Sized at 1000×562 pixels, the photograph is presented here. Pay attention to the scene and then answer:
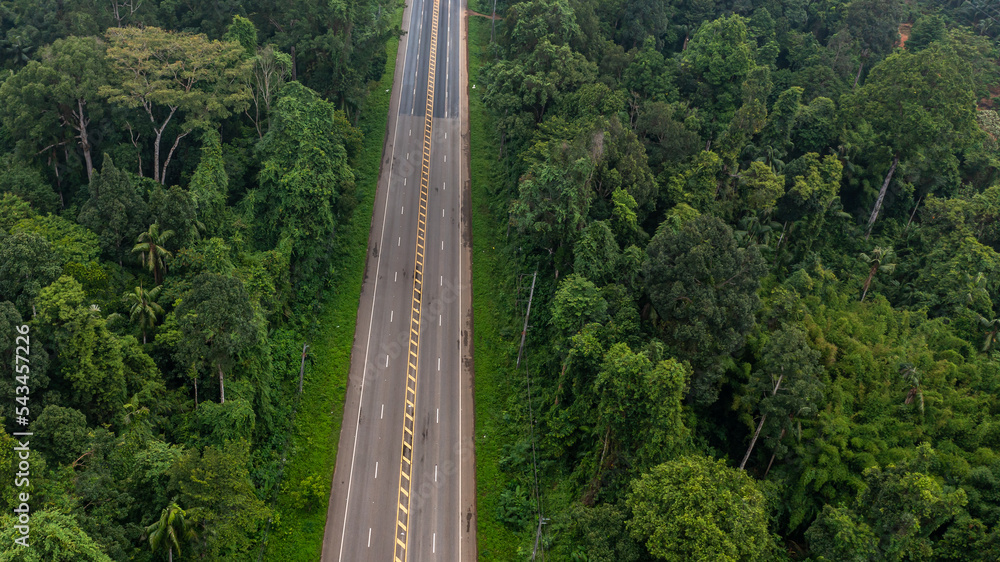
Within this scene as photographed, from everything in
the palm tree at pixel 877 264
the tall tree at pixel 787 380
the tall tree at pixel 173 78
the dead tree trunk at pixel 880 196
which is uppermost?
the dead tree trunk at pixel 880 196

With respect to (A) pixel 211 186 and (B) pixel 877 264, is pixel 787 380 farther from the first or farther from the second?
(A) pixel 211 186

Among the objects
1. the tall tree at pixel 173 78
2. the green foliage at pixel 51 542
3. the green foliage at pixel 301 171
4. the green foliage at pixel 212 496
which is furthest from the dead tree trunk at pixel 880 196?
the green foliage at pixel 51 542

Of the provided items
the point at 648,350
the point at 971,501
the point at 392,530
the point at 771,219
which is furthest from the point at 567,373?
the point at 771,219

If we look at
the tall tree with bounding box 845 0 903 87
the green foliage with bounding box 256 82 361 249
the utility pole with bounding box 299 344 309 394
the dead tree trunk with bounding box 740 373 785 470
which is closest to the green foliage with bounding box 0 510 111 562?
the utility pole with bounding box 299 344 309 394

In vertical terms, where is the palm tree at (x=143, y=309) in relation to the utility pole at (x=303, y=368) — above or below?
above

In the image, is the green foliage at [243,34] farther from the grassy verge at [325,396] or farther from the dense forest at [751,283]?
the dense forest at [751,283]

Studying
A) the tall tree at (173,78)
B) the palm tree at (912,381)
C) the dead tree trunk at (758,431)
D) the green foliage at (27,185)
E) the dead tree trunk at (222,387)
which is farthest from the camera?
the tall tree at (173,78)

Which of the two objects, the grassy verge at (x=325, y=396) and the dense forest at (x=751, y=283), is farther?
the grassy verge at (x=325, y=396)
